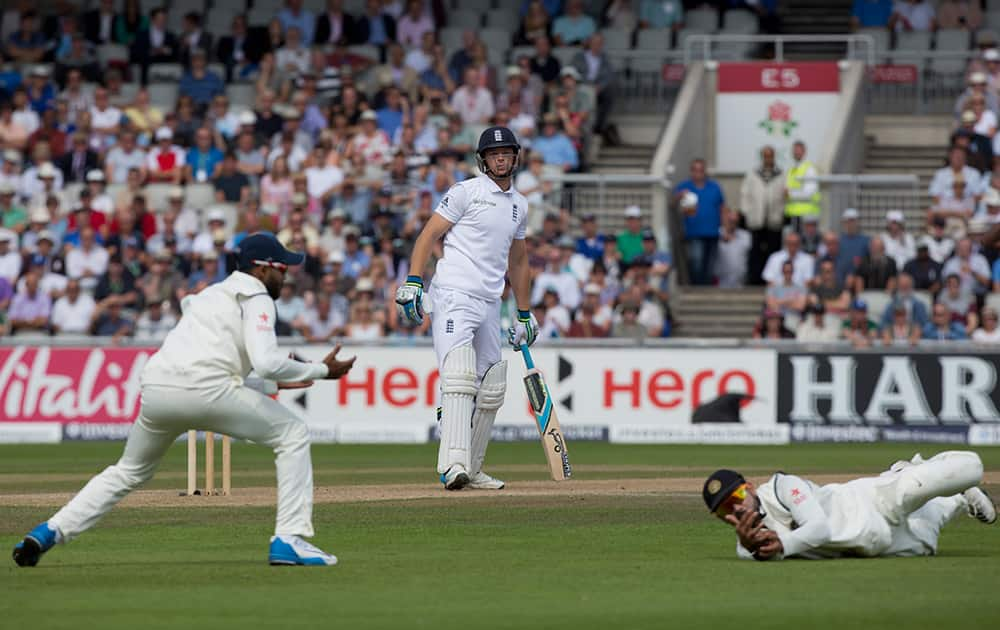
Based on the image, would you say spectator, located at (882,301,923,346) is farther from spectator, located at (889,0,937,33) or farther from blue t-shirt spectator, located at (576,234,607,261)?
spectator, located at (889,0,937,33)

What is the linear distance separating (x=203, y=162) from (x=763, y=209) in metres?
8.20

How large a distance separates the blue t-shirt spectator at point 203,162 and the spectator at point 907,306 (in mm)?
10289

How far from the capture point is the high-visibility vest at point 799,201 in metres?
27.0

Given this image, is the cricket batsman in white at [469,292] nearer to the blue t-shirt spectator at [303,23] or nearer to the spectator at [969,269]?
the spectator at [969,269]

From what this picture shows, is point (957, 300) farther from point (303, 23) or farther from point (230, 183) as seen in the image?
point (303, 23)

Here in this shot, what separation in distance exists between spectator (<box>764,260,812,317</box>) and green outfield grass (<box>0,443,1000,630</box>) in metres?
11.1

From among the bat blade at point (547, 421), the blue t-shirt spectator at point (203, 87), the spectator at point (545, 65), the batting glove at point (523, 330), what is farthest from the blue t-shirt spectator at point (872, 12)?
the batting glove at point (523, 330)

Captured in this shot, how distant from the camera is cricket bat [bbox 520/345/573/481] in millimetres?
14492

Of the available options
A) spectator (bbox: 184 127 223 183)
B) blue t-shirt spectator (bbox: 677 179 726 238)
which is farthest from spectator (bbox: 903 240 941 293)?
spectator (bbox: 184 127 223 183)

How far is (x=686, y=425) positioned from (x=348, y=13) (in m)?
11.4

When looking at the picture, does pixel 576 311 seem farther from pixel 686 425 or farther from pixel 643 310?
pixel 686 425

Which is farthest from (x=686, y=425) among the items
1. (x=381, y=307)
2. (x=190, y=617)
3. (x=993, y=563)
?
(x=190, y=617)

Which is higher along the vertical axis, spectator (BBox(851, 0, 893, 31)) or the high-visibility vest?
spectator (BBox(851, 0, 893, 31))

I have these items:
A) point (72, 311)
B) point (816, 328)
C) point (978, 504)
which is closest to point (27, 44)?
point (72, 311)
